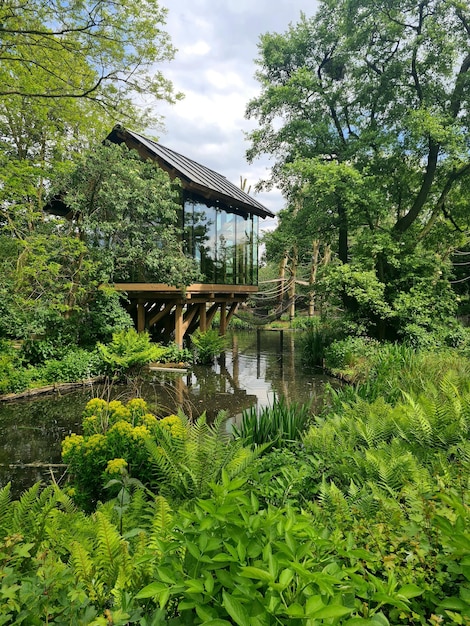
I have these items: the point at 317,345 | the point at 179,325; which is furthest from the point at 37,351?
the point at 317,345

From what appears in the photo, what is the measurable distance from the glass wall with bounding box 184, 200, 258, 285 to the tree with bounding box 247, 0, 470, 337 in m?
2.29

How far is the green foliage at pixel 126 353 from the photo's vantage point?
775 cm

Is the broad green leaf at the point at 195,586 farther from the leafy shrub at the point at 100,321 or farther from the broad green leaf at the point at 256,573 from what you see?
the leafy shrub at the point at 100,321

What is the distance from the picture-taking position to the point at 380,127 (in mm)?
10281

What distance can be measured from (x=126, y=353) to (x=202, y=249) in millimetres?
3974

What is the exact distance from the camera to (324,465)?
2471 mm

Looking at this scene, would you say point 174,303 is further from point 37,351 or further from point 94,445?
point 94,445

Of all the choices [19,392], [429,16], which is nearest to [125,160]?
[19,392]

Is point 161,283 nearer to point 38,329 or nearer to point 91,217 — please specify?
point 91,217

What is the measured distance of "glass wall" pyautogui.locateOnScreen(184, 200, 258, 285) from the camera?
10260 millimetres

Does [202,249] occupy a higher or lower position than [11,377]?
higher

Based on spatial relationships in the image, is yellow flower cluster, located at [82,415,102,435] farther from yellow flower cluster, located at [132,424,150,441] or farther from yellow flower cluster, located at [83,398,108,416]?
yellow flower cluster, located at [132,424,150,441]

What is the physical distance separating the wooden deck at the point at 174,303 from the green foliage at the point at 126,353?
176 centimetres

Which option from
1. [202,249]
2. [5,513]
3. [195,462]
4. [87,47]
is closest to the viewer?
[5,513]
